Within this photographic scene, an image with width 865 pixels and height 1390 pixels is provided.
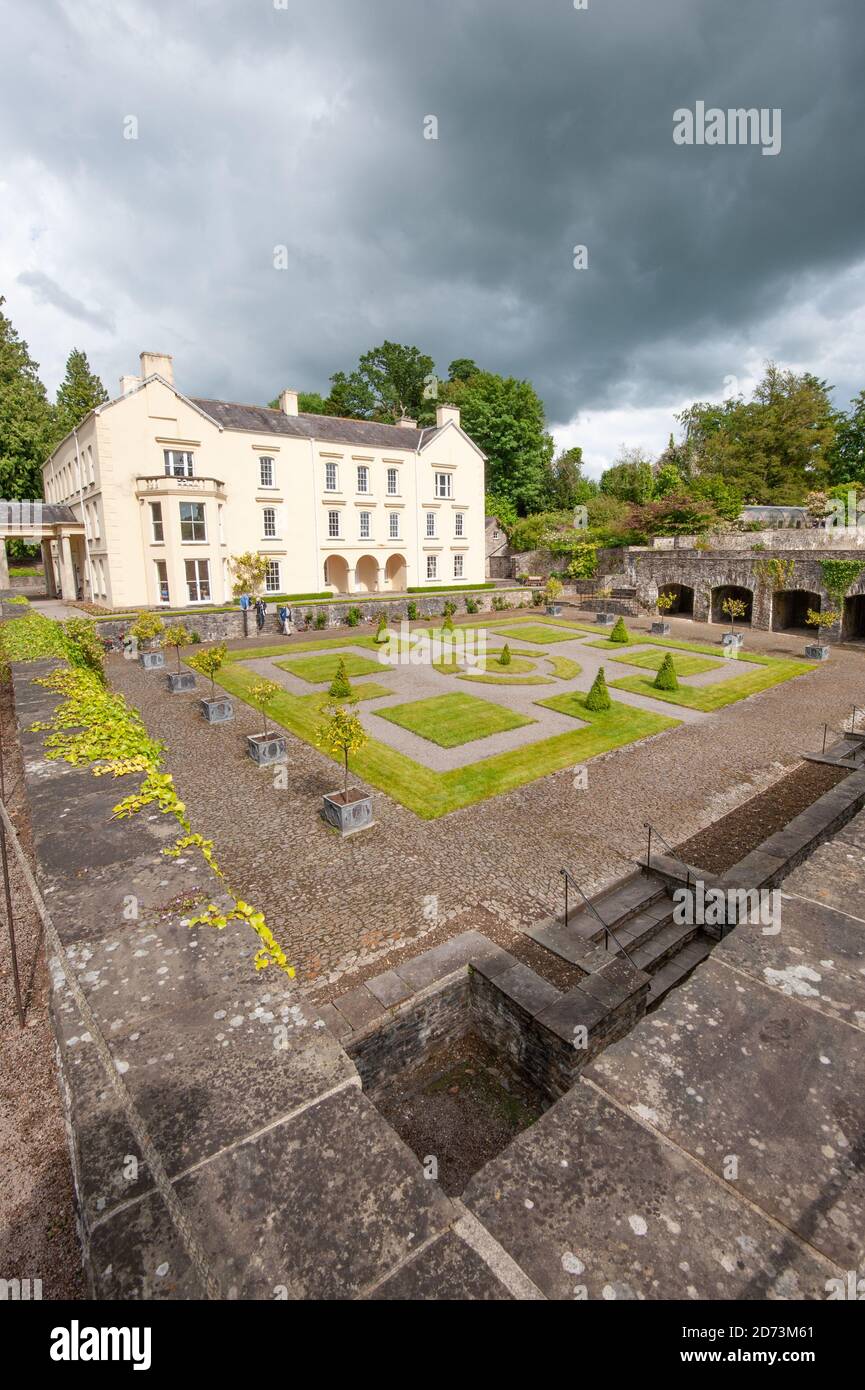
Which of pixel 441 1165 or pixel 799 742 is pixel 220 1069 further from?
pixel 799 742

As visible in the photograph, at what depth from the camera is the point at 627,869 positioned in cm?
1053

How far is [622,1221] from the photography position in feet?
9.06

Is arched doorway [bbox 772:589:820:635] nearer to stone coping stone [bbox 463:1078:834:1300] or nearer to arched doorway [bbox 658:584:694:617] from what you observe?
arched doorway [bbox 658:584:694:617]

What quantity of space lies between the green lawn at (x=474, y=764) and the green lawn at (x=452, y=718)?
1.39 metres

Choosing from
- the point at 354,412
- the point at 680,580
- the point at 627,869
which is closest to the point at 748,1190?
the point at 627,869

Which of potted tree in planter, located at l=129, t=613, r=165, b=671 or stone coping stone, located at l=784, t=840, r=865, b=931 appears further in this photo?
potted tree in planter, located at l=129, t=613, r=165, b=671

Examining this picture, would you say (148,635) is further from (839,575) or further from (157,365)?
(839,575)

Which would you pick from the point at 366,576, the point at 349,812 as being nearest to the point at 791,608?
the point at 366,576

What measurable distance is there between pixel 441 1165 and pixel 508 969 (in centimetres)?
208

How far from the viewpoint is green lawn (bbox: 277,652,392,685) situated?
924 inches

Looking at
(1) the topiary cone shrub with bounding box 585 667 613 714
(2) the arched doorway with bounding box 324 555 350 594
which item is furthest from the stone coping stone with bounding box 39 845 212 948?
(2) the arched doorway with bounding box 324 555 350 594

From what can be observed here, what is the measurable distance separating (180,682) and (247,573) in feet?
49.6

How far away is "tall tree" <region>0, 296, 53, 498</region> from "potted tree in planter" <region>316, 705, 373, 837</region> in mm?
45227

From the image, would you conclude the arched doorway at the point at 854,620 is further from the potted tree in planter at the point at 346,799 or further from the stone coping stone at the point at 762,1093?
the stone coping stone at the point at 762,1093
